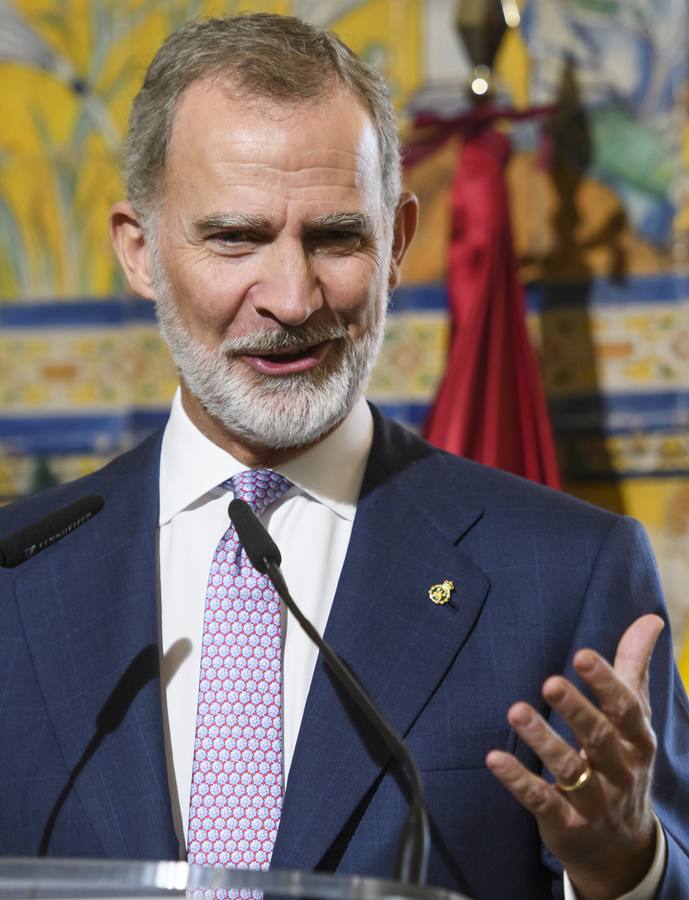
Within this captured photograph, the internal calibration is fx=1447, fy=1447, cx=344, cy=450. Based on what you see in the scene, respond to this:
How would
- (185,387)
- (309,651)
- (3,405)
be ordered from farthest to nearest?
(3,405) → (185,387) → (309,651)

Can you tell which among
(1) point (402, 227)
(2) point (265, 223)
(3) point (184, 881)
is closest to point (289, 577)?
(2) point (265, 223)

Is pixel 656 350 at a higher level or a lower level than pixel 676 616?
higher

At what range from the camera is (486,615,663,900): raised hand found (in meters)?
1.23

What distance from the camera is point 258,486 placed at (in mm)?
1806

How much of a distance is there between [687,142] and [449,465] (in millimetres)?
1644

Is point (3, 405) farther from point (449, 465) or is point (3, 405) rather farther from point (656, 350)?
point (449, 465)

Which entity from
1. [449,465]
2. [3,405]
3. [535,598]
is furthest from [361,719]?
[3,405]

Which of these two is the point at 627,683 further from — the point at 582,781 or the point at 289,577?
the point at 289,577

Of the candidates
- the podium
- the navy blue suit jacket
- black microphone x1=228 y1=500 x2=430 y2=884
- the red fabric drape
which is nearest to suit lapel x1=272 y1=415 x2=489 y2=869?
the navy blue suit jacket

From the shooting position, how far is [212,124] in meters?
1.78

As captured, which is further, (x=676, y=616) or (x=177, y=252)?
(x=676, y=616)

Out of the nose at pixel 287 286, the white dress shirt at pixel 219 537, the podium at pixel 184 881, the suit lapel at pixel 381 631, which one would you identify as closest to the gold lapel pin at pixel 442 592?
the suit lapel at pixel 381 631

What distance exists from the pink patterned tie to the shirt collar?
10cm

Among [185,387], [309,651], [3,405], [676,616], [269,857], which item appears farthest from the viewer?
[3,405]
